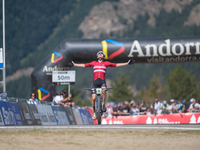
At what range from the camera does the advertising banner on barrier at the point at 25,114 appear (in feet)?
39.7

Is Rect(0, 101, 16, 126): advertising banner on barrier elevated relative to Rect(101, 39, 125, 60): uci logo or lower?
lower

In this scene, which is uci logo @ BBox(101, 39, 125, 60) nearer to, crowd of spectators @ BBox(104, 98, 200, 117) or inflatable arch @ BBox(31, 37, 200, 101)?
inflatable arch @ BBox(31, 37, 200, 101)

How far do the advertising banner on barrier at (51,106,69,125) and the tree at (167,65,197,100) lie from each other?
215 feet

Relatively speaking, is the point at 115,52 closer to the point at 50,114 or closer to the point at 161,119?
the point at 161,119

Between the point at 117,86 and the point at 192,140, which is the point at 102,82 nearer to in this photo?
the point at 192,140

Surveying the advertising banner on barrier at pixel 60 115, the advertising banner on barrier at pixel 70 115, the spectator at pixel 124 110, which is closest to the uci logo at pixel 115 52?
the spectator at pixel 124 110

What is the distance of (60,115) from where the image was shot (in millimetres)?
15234

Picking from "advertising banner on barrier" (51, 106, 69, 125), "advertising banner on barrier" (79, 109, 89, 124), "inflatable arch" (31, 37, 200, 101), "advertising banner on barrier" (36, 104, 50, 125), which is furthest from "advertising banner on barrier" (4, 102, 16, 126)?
"inflatable arch" (31, 37, 200, 101)

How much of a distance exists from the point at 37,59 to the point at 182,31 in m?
70.4

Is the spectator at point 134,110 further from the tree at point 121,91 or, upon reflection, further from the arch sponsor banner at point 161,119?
the tree at point 121,91

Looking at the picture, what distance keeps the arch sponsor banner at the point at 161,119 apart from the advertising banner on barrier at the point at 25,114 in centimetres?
931

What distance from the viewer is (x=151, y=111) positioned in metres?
21.0

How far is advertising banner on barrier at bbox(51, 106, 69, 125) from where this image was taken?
14805mm

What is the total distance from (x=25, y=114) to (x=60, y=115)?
9.93 ft
